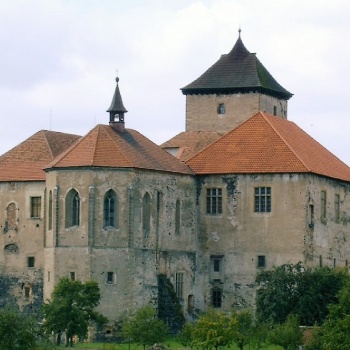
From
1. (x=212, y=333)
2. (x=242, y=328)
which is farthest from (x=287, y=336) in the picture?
(x=212, y=333)

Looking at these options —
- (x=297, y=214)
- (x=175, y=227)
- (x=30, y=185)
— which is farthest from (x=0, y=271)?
(x=297, y=214)

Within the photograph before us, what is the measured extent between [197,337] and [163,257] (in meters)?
14.1

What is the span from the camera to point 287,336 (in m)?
94.8

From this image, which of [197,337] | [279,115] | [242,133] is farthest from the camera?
[279,115]

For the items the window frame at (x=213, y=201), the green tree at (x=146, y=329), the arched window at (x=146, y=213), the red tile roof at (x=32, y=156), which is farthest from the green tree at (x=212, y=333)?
the red tile roof at (x=32, y=156)

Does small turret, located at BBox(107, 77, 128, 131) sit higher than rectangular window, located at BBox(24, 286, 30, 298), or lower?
higher

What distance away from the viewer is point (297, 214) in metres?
109

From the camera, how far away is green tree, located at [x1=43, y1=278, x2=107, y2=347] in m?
99.9

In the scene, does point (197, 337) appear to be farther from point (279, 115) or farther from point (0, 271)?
point (279, 115)

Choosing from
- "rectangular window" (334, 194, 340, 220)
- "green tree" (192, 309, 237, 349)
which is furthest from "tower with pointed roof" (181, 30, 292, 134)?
"green tree" (192, 309, 237, 349)

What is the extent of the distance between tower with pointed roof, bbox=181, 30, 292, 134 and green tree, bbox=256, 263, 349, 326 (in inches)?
679

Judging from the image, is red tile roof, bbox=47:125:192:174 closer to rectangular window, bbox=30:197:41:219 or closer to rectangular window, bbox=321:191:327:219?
rectangular window, bbox=30:197:41:219

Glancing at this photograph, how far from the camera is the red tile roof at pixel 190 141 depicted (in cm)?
11894

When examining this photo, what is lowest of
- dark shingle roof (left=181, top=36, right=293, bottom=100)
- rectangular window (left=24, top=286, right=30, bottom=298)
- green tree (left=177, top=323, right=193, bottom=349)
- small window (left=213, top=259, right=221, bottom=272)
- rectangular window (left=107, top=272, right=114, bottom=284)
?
green tree (left=177, top=323, right=193, bottom=349)
